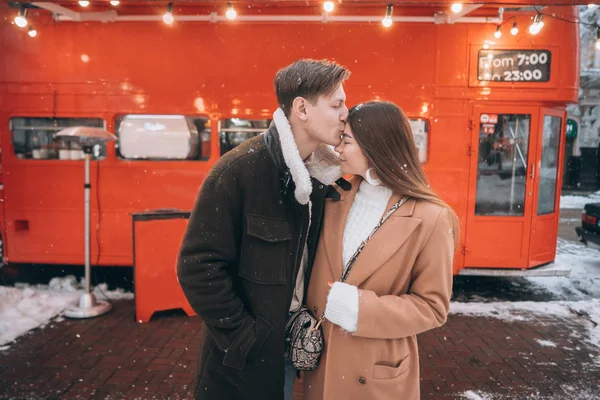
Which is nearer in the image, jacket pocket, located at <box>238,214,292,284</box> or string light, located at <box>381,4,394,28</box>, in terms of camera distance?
jacket pocket, located at <box>238,214,292,284</box>

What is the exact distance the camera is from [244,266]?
6.32 feet

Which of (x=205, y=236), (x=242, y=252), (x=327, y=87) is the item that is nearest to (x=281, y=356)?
(x=242, y=252)

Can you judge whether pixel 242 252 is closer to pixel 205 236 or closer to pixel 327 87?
pixel 205 236

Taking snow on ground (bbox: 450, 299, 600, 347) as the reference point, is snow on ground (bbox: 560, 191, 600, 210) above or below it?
above

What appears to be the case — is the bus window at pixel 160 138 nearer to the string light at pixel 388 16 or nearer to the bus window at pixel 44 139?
the bus window at pixel 44 139

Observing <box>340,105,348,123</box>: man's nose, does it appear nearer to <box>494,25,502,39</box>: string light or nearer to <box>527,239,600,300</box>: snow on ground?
<box>494,25,502,39</box>: string light

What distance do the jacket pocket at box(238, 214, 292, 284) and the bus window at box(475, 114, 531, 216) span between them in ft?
15.7

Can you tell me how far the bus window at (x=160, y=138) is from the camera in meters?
6.02

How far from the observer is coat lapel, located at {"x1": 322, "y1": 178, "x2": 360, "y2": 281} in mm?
2057

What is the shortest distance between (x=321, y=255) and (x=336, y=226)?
155mm

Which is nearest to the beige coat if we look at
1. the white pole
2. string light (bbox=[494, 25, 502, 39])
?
the white pole

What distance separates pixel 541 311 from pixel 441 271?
188 inches

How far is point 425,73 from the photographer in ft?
19.2

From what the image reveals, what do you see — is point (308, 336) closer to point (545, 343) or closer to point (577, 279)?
point (545, 343)
